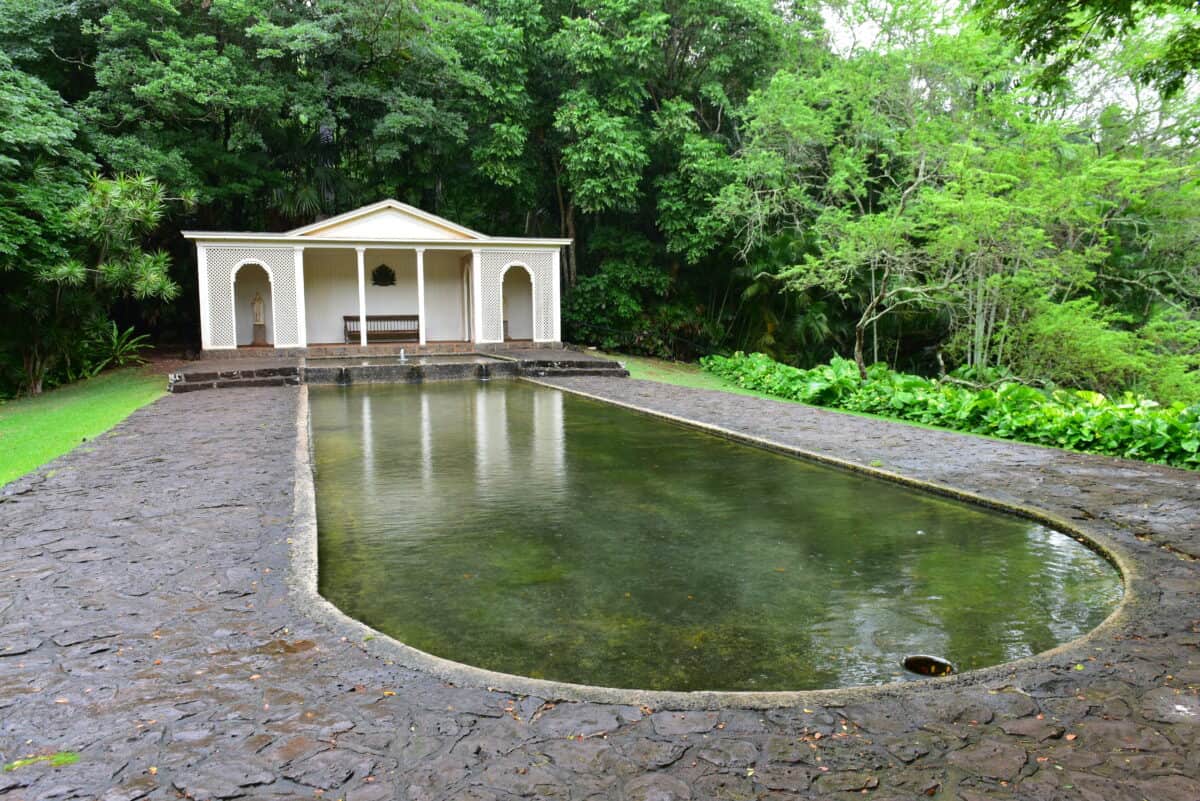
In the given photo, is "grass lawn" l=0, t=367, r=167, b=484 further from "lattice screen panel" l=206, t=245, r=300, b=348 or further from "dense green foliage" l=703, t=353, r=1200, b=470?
"dense green foliage" l=703, t=353, r=1200, b=470

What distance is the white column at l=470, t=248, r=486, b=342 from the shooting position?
21188 millimetres

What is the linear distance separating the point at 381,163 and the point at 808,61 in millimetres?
12211

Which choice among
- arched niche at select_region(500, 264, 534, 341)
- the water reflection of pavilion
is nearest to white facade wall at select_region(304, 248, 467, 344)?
arched niche at select_region(500, 264, 534, 341)

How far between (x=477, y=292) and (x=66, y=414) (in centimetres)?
1065

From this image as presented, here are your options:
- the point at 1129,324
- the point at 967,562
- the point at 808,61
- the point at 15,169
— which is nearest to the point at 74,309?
the point at 15,169

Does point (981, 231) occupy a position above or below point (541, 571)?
above

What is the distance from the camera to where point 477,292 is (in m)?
21.3

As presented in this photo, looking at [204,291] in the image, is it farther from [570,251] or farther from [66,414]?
[570,251]

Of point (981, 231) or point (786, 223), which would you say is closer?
point (981, 231)

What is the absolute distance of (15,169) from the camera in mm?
13555

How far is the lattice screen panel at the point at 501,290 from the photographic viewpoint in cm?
2138

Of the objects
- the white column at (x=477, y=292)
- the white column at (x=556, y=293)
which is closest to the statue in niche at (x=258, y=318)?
the white column at (x=477, y=292)

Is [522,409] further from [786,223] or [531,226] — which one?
[531,226]

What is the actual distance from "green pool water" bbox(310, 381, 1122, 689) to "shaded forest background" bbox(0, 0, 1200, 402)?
8.02 m
